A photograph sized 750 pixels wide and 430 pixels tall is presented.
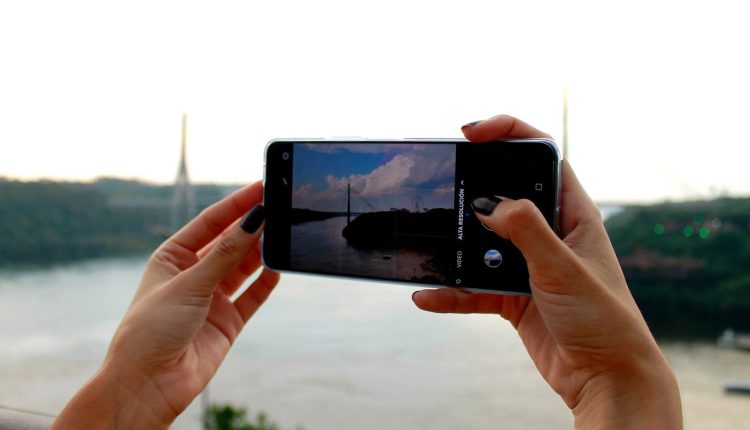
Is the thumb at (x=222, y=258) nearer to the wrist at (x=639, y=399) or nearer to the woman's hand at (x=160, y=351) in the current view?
the woman's hand at (x=160, y=351)

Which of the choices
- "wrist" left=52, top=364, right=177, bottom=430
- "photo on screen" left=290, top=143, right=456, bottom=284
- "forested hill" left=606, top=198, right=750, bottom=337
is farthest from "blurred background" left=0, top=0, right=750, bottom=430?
"wrist" left=52, top=364, right=177, bottom=430

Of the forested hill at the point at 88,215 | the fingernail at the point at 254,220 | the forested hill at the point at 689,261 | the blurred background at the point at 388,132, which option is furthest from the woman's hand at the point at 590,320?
the forested hill at the point at 88,215

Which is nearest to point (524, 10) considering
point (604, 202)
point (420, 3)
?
point (420, 3)

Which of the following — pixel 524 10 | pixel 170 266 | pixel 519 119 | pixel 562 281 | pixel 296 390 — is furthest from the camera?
pixel 296 390

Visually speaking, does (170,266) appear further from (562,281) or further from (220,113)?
(220,113)

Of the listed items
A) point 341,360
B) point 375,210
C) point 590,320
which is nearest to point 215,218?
point 375,210

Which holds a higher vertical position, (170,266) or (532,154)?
(532,154)

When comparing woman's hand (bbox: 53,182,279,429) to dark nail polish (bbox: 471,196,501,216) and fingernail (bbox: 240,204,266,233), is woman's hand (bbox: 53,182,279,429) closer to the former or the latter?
fingernail (bbox: 240,204,266,233)
